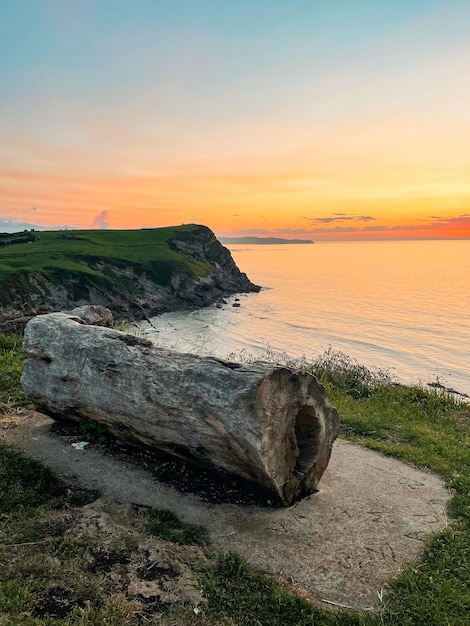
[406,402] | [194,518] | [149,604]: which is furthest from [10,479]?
[406,402]

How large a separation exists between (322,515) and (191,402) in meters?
2.33

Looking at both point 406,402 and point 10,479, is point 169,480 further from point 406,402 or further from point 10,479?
point 406,402

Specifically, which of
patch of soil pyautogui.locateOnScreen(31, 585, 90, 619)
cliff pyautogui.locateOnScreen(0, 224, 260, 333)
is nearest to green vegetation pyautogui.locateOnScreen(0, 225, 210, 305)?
cliff pyautogui.locateOnScreen(0, 224, 260, 333)

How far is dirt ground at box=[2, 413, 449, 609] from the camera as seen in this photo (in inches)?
207

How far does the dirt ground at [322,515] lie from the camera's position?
5.27m

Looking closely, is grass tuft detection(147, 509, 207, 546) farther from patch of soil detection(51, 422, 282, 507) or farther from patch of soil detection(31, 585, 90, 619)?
patch of soil detection(31, 585, 90, 619)

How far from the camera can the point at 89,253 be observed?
63375 mm

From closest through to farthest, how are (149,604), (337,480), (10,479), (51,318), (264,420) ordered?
(149,604), (264,420), (10,479), (337,480), (51,318)

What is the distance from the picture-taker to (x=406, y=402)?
504 inches

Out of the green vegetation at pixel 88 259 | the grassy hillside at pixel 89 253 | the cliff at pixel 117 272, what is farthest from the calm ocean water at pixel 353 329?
the grassy hillside at pixel 89 253

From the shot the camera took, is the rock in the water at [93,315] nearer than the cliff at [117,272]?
Yes

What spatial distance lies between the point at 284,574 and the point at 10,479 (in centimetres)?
413

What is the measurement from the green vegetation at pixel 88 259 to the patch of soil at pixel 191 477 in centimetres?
3562

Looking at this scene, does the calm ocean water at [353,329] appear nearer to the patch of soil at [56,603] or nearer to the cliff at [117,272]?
the cliff at [117,272]
